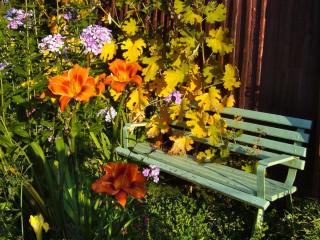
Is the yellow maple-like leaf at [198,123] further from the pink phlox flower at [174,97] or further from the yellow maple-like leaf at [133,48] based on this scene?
the yellow maple-like leaf at [133,48]

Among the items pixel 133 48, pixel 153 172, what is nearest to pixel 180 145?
pixel 133 48

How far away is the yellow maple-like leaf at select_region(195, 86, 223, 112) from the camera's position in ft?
12.8

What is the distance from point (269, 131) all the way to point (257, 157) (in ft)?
0.71

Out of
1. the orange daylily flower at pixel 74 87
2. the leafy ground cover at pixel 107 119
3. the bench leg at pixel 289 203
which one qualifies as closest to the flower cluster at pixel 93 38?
the leafy ground cover at pixel 107 119

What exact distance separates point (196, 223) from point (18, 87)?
1711 mm

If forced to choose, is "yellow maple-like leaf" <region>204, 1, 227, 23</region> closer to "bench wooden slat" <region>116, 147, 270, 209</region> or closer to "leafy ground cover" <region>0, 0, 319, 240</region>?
"leafy ground cover" <region>0, 0, 319, 240</region>

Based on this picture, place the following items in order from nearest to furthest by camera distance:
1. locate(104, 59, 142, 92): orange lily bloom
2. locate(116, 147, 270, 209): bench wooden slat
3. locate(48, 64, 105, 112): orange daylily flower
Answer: locate(48, 64, 105, 112): orange daylily flower, locate(104, 59, 142, 92): orange lily bloom, locate(116, 147, 270, 209): bench wooden slat

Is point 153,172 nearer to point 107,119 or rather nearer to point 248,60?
point 107,119

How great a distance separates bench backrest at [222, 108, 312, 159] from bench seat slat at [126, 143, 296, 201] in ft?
0.71

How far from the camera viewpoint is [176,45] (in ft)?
13.2

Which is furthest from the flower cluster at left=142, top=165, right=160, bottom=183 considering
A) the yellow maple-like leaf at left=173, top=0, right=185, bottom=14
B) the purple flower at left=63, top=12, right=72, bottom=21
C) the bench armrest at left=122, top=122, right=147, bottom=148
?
the purple flower at left=63, top=12, right=72, bottom=21

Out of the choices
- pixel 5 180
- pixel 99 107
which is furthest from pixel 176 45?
pixel 5 180

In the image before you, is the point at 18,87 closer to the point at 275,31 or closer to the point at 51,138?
the point at 51,138

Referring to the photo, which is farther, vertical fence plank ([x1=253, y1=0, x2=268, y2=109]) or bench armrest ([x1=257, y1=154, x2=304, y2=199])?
vertical fence plank ([x1=253, y1=0, x2=268, y2=109])
